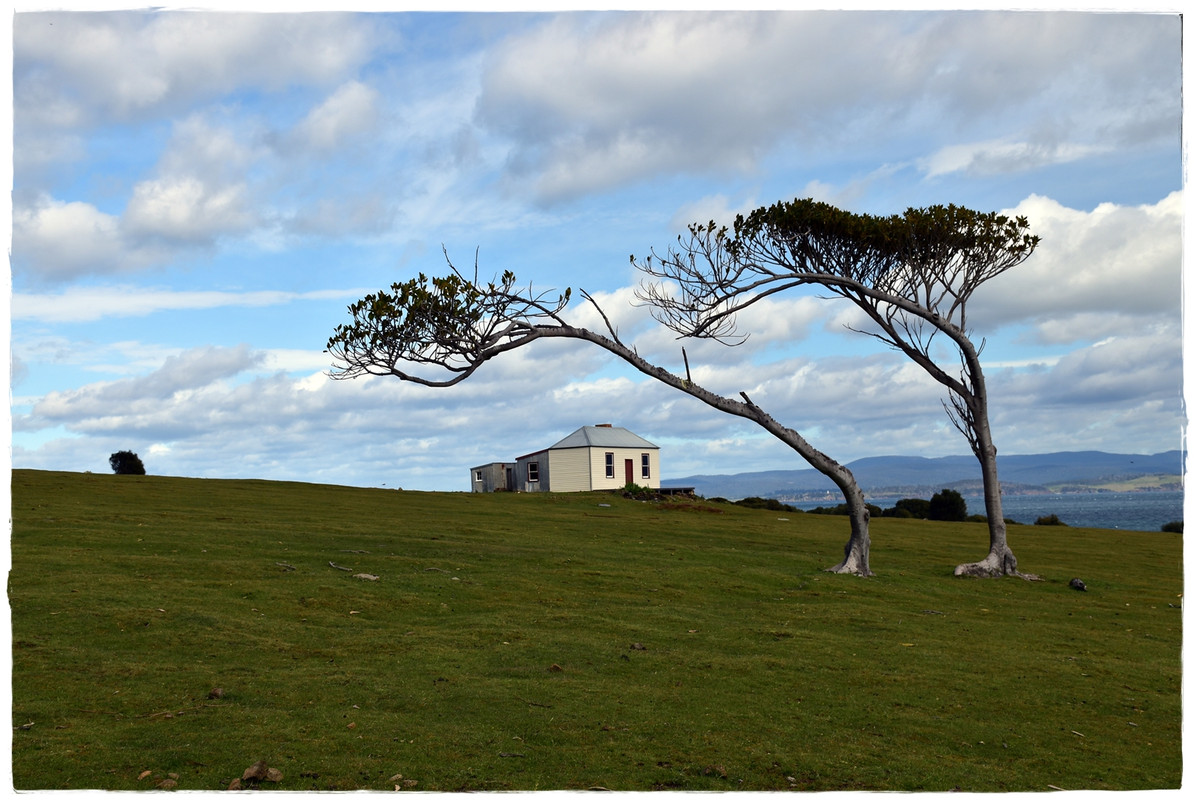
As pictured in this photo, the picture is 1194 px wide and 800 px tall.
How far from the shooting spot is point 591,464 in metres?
65.4

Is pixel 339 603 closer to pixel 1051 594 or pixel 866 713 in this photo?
pixel 866 713

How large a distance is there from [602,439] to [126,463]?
33.4 m

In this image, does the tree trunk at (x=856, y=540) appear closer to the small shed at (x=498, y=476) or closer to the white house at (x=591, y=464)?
the white house at (x=591, y=464)

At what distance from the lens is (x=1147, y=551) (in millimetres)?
37781

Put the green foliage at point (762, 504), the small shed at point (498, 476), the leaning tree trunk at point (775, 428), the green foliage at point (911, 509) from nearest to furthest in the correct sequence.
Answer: the leaning tree trunk at point (775, 428) < the green foliage at point (762, 504) < the green foliage at point (911, 509) < the small shed at point (498, 476)

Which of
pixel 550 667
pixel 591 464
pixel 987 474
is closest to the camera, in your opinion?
pixel 550 667

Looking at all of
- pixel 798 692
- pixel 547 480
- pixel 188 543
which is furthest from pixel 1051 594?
pixel 547 480

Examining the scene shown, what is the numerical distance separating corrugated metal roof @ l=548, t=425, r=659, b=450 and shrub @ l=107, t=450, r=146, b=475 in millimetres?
28770

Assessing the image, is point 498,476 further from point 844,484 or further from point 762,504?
point 844,484

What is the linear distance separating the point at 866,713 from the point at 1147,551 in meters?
34.0

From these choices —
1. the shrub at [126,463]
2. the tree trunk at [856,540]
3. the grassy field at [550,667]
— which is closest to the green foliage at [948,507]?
the grassy field at [550,667]

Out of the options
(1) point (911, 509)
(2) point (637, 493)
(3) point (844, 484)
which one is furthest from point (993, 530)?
(1) point (911, 509)

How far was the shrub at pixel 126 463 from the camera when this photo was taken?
58500mm

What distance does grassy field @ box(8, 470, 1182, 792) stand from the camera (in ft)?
28.1
